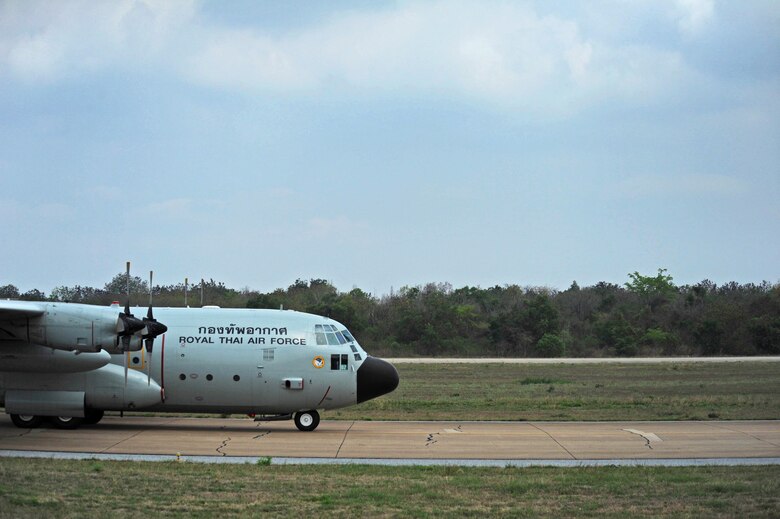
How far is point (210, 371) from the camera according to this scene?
2481cm

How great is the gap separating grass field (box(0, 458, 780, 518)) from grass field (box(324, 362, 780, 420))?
458 inches

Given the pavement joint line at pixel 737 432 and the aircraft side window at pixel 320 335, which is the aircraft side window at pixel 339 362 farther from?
the pavement joint line at pixel 737 432

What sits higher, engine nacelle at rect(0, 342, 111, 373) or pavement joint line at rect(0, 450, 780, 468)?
engine nacelle at rect(0, 342, 111, 373)

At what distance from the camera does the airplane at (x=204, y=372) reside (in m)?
24.0

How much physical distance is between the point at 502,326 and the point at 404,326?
8395 mm

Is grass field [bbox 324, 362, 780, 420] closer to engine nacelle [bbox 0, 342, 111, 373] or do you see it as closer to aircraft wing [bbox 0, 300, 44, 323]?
engine nacelle [bbox 0, 342, 111, 373]

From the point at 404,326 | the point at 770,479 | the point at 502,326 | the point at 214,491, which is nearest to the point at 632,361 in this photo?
the point at 502,326

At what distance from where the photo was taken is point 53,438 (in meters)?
22.9

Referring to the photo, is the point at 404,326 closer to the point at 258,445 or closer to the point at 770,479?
the point at 258,445

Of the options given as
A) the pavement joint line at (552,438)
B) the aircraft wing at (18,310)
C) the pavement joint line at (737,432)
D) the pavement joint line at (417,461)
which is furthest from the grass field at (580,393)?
the aircraft wing at (18,310)

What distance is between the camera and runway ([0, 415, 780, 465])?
20219mm

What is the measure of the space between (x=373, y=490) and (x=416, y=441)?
25.2ft

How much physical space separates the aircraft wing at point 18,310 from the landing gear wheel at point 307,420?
26.9ft

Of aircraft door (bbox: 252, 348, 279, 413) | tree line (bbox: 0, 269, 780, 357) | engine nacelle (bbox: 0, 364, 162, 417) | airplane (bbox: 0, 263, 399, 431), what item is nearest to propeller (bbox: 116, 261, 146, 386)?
airplane (bbox: 0, 263, 399, 431)
